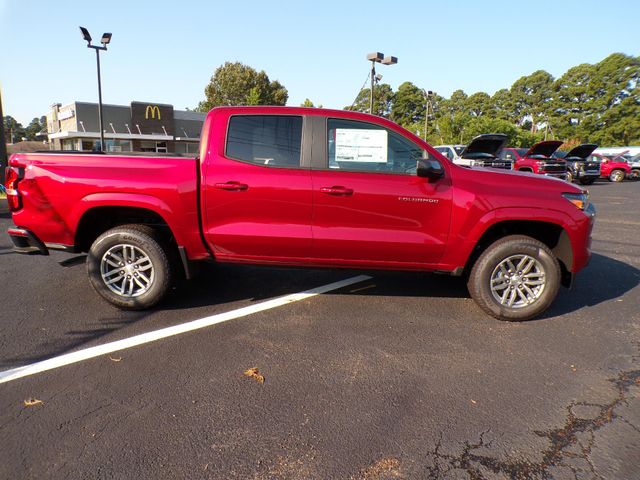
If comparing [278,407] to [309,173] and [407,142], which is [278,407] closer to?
[309,173]

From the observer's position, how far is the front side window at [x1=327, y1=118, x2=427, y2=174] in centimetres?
392

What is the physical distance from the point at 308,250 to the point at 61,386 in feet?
7.11

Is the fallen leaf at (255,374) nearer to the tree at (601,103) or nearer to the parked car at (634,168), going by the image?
the parked car at (634,168)

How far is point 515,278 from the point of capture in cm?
402

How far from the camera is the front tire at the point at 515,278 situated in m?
3.94

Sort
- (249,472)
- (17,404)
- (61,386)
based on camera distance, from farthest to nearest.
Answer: (61,386), (17,404), (249,472)

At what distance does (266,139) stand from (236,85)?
178 ft

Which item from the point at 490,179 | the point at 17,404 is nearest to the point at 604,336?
the point at 490,179

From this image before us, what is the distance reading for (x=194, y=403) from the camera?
8.68 ft

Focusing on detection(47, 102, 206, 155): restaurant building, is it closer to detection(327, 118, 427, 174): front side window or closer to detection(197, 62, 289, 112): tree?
detection(197, 62, 289, 112): tree

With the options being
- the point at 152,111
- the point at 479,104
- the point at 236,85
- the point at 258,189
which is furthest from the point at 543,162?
the point at 479,104

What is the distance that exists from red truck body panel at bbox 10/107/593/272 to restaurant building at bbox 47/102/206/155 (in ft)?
102

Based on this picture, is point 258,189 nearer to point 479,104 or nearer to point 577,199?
point 577,199

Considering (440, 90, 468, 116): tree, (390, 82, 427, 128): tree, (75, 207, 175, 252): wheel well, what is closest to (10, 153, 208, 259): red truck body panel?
(75, 207, 175, 252): wheel well
